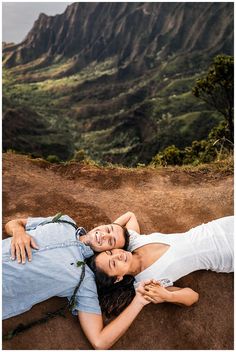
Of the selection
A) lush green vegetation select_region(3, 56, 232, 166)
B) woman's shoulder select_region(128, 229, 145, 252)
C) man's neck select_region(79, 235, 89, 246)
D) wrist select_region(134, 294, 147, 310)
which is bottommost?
lush green vegetation select_region(3, 56, 232, 166)

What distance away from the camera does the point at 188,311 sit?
13.6 feet

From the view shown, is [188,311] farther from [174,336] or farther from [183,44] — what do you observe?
[183,44]

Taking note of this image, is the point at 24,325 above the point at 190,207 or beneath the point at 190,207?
beneath

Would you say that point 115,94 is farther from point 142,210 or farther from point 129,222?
point 129,222

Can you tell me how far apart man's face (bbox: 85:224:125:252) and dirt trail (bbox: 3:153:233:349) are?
731 mm

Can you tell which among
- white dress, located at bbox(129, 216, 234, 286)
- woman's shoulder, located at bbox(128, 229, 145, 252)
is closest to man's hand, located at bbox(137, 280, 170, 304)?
white dress, located at bbox(129, 216, 234, 286)

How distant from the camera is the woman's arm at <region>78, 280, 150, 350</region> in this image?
11.9ft

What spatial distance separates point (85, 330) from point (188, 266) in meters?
1.24

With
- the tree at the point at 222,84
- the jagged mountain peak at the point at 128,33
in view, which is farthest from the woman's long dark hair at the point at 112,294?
the jagged mountain peak at the point at 128,33

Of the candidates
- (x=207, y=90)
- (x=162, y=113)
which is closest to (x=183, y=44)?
(x=162, y=113)

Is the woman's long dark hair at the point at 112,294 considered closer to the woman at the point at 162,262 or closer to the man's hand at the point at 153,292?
the woman at the point at 162,262

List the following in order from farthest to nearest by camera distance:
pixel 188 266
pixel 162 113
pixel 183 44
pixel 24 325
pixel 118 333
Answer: pixel 183 44
pixel 162 113
pixel 188 266
pixel 24 325
pixel 118 333

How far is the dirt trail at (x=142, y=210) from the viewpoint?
3904 mm

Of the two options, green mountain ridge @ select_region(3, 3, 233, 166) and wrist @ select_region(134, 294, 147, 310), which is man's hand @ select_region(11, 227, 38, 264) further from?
green mountain ridge @ select_region(3, 3, 233, 166)
